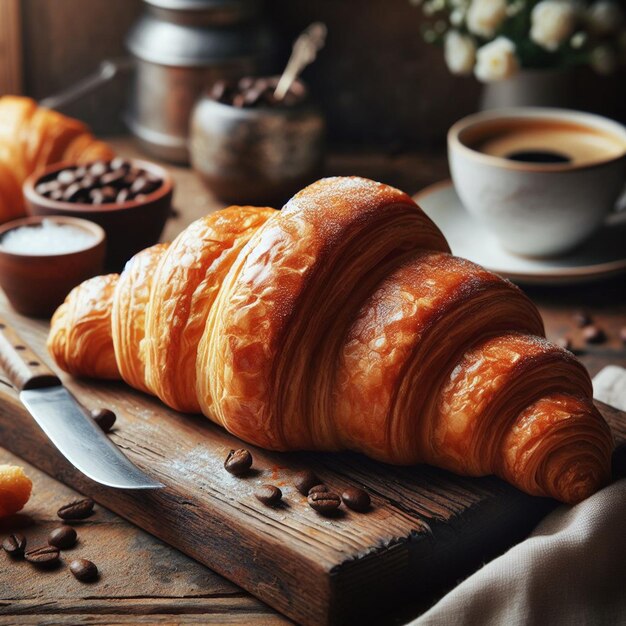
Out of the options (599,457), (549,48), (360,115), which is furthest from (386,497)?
(360,115)

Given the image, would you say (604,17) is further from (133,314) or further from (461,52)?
(133,314)

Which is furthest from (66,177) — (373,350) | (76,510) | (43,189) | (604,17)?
(604,17)

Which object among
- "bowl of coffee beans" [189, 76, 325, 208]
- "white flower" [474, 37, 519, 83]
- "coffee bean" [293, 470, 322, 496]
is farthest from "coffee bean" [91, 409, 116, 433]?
"white flower" [474, 37, 519, 83]

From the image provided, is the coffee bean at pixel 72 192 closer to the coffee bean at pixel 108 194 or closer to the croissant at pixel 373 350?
the coffee bean at pixel 108 194

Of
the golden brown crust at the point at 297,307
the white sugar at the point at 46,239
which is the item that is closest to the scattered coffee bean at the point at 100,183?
the white sugar at the point at 46,239

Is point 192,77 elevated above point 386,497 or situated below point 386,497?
above

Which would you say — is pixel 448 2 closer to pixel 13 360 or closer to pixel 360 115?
pixel 360 115
